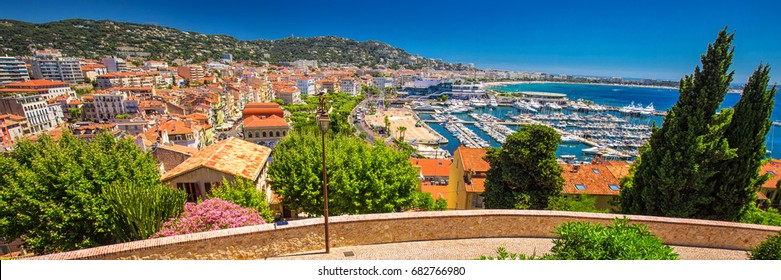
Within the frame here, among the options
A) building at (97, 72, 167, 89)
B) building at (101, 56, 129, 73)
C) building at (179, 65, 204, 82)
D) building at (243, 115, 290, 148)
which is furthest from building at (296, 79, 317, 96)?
building at (243, 115, 290, 148)

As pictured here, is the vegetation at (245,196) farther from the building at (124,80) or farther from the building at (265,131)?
the building at (124,80)

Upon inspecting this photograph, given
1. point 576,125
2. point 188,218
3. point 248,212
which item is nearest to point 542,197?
→ point 248,212

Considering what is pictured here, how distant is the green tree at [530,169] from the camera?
12.2m

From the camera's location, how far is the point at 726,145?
873cm

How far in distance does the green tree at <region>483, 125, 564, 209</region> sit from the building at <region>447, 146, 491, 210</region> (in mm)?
2840

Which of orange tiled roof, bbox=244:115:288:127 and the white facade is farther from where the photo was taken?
the white facade

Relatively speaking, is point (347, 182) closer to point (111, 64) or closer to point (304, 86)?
point (304, 86)

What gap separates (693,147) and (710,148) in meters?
0.39

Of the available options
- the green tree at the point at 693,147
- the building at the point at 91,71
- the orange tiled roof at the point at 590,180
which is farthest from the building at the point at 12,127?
the green tree at the point at 693,147

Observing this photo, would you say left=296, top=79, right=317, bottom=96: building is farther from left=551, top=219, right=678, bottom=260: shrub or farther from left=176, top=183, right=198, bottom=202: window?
left=551, top=219, right=678, bottom=260: shrub

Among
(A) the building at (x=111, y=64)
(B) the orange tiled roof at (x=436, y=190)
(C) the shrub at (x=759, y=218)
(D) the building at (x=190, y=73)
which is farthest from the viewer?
(D) the building at (x=190, y=73)

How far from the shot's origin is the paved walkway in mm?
7129

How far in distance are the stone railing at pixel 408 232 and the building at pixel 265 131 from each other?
37.8 metres

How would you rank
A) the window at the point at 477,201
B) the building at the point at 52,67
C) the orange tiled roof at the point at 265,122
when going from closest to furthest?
the window at the point at 477,201, the orange tiled roof at the point at 265,122, the building at the point at 52,67
